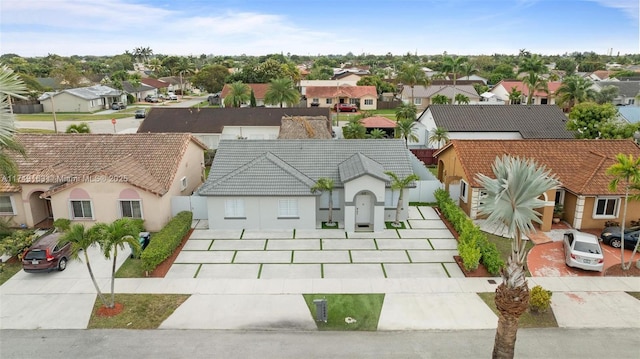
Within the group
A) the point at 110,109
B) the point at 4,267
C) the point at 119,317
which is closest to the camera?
the point at 119,317

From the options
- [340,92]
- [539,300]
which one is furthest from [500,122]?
[340,92]

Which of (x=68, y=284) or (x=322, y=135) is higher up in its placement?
(x=322, y=135)

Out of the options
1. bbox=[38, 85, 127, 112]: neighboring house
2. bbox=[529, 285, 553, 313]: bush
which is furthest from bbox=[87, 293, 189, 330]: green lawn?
bbox=[38, 85, 127, 112]: neighboring house

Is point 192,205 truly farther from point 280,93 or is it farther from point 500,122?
point 280,93

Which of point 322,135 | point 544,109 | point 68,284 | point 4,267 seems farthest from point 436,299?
point 544,109

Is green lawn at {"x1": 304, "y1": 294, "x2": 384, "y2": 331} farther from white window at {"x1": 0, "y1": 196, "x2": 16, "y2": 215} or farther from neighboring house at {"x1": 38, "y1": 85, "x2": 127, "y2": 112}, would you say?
neighboring house at {"x1": 38, "y1": 85, "x2": 127, "y2": 112}

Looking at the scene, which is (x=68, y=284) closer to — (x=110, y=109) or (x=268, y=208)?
(x=268, y=208)

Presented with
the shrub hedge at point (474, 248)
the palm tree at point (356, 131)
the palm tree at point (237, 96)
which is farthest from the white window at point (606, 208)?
the palm tree at point (237, 96)
